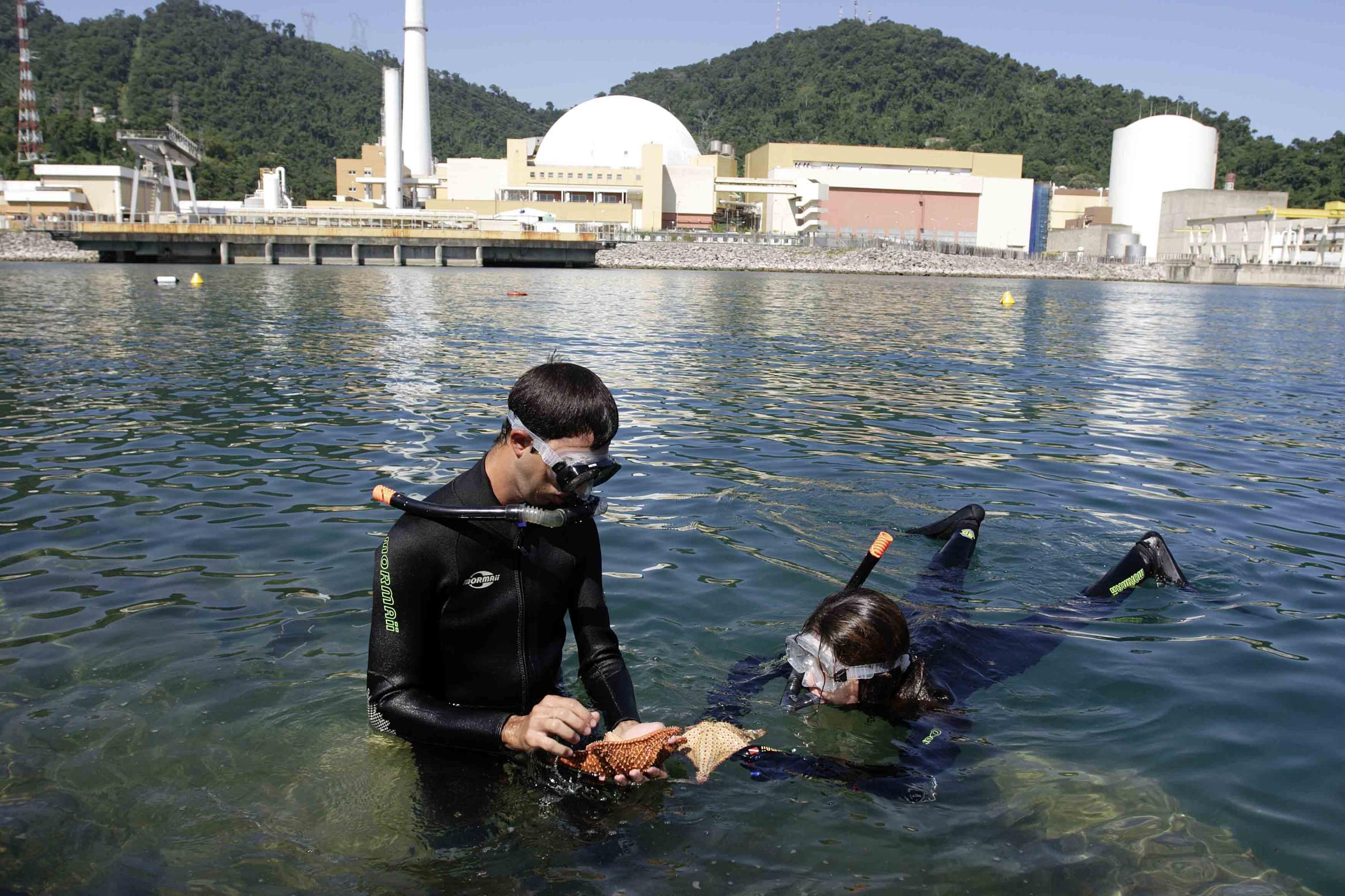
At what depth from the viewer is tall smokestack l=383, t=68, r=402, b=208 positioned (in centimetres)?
7588

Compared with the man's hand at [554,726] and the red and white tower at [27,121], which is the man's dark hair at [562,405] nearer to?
the man's hand at [554,726]

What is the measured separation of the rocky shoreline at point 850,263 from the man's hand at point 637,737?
201ft

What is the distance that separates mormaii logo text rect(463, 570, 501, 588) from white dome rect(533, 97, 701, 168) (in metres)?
90.8

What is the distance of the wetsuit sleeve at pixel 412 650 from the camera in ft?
8.92

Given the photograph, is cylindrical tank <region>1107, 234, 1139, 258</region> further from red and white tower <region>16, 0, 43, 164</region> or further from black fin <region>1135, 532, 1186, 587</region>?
red and white tower <region>16, 0, 43, 164</region>

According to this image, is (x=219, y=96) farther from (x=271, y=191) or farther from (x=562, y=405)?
(x=562, y=405)

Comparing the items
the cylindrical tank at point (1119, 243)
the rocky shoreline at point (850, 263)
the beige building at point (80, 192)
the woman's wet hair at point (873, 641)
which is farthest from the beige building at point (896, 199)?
the woman's wet hair at point (873, 641)

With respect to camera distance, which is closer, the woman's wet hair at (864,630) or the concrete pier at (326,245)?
the woman's wet hair at (864,630)

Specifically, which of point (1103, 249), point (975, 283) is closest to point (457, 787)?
point (975, 283)

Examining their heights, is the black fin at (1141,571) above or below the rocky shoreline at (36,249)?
below

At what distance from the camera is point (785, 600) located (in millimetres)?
5484

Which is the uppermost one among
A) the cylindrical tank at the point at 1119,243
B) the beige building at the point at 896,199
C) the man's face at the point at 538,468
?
the beige building at the point at 896,199

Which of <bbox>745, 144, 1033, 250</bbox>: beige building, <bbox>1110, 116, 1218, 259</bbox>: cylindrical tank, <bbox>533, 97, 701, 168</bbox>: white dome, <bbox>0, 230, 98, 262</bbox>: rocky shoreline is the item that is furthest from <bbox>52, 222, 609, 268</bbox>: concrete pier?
<bbox>1110, 116, 1218, 259</bbox>: cylindrical tank

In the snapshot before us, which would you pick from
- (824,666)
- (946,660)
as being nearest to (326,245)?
(946,660)
